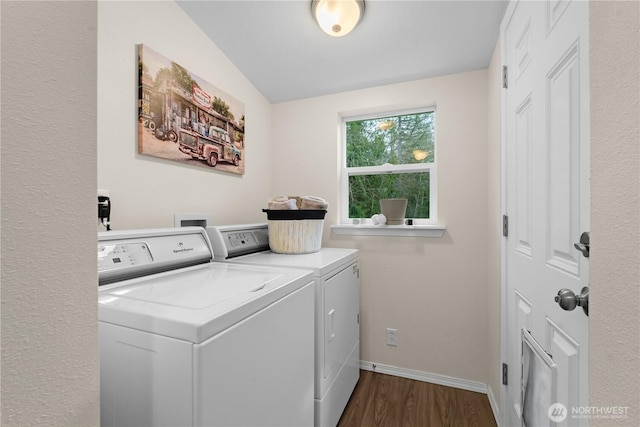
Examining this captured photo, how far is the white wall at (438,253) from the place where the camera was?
6.36 feet

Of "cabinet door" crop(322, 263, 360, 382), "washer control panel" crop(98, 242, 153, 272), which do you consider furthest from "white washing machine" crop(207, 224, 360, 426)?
"washer control panel" crop(98, 242, 153, 272)

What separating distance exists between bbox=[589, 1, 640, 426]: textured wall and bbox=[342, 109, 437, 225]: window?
161 cm

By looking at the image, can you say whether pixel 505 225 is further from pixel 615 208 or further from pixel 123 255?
pixel 123 255

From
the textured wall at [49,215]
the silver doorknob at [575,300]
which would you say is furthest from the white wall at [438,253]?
the textured wall at [49,215]

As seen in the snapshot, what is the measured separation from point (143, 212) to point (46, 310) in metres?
1.20

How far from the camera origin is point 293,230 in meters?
1.79

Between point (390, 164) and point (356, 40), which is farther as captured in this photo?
point (390, 164)

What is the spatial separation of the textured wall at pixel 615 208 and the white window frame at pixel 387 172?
1.46 m

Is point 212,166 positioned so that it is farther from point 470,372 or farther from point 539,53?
point 470,372

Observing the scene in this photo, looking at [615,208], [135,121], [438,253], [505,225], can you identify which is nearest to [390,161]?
[438,253]

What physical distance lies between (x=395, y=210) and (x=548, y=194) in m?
1.23

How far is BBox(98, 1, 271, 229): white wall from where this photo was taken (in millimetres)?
1320

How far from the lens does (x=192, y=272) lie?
1278 mm

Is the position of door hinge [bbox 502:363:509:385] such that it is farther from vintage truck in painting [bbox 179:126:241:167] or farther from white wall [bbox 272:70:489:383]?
vintage truck in painting [bbox 179:126:241:167]
